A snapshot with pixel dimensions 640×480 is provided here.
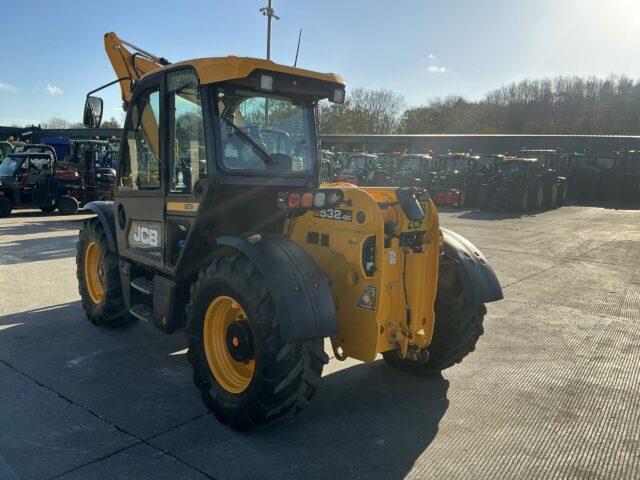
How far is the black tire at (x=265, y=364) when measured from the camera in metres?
3.05

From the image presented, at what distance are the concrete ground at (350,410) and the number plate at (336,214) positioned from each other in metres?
1.33

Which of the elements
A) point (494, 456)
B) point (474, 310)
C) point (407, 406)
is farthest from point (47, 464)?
point (474, 310)

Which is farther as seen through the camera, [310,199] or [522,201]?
[522,201]

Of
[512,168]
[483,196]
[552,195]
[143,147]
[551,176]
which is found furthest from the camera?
[552,195]

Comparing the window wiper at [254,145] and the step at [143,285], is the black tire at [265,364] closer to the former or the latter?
the window wiper at [254,145]

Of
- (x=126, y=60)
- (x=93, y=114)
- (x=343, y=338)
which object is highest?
(x=126, y=60)

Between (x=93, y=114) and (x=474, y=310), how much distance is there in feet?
12.2

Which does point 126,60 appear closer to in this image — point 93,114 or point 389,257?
point 93,114

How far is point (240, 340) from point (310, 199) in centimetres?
101

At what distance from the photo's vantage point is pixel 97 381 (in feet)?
13.1

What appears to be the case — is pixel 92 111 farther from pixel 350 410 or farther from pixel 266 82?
pixel 350 410

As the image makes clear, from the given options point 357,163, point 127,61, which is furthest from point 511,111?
point 127,61

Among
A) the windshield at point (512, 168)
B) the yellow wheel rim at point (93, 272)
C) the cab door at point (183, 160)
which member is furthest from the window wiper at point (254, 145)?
the windshield at point (512, 168)

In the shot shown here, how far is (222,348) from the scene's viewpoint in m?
3.62
